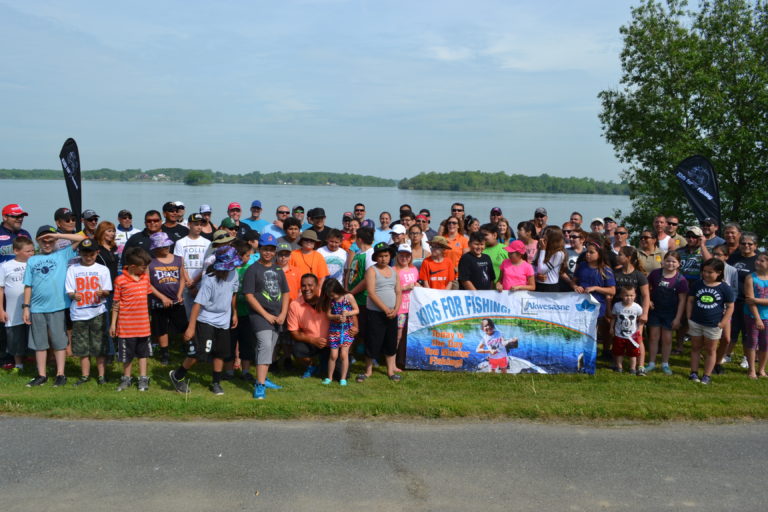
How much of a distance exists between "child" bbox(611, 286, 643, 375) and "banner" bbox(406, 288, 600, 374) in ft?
0.90

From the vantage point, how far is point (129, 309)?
6594 mm

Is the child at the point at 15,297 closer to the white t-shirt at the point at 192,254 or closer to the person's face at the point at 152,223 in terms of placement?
the person's face at the point at 152,223

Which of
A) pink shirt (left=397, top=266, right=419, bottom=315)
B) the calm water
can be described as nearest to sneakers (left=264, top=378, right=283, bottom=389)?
pink shirt (left=397, top=266, right=419, bottom=315)

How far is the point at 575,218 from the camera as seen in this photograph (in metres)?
10.8

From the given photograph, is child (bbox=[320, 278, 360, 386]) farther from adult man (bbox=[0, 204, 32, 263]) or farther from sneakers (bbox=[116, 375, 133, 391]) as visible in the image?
adult man (bbox=[0, 204, 32, 263])

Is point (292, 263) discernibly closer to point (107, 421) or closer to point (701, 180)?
point (107, 421)

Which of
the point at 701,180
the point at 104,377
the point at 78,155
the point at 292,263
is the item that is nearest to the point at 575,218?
the point at 701,180

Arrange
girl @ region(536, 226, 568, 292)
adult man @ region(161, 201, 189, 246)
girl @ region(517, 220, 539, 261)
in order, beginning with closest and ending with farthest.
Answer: girl @ region(536, 226, 568, 292) → girl @ region(517, 220, 539, 261) → adult man @ region(161, 201, 189, 246)

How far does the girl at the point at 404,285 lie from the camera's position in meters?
7.50

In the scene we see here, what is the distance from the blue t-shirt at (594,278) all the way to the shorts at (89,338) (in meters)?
Answer: 6.14

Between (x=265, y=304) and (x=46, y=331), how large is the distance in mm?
2662

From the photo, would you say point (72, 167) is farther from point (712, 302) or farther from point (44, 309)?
point (712, 302)

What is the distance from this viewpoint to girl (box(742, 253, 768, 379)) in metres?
7.35

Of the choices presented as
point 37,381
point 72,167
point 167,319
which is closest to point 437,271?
point 167,319
